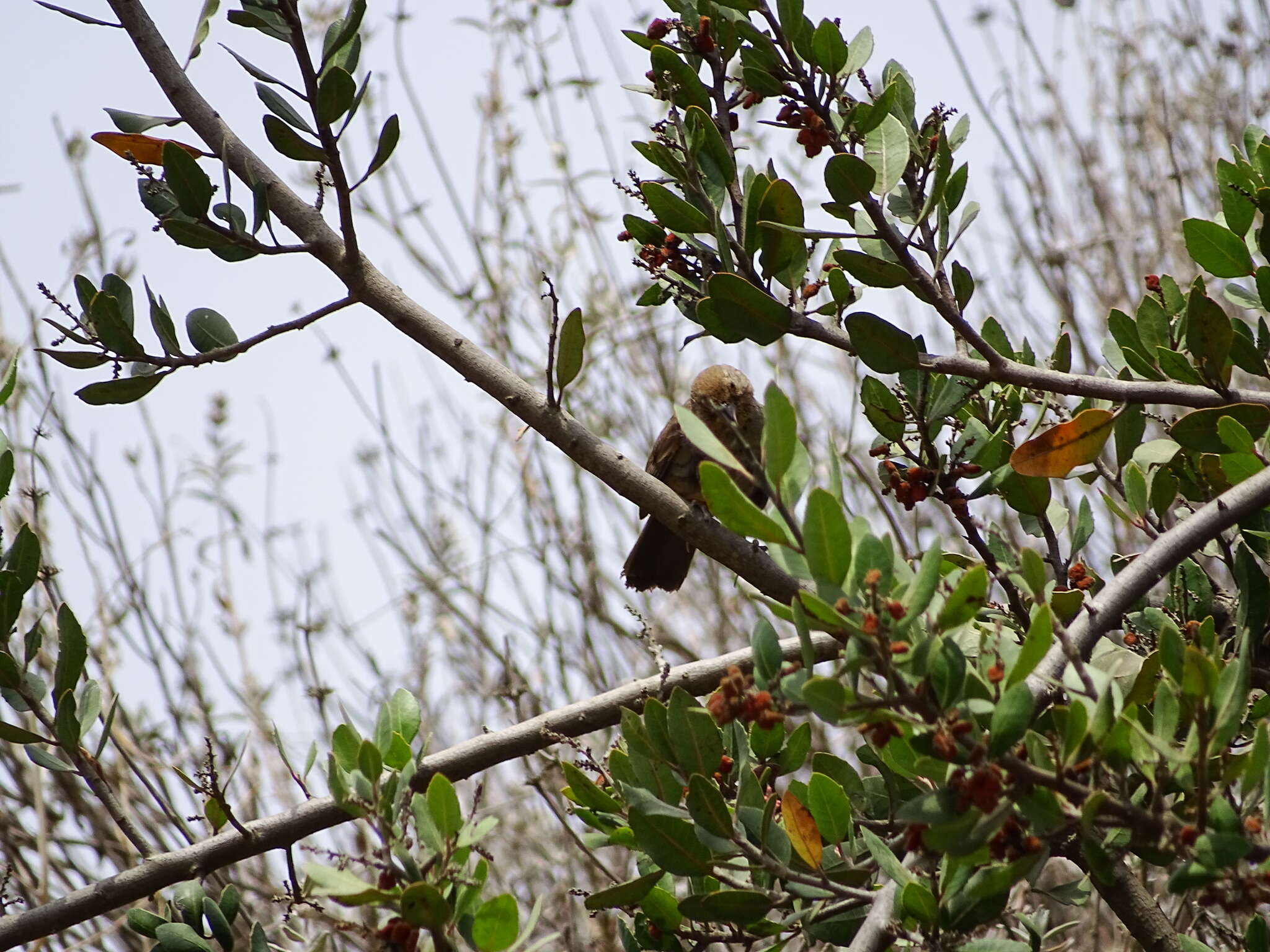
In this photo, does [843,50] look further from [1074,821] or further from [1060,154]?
[1060,154]

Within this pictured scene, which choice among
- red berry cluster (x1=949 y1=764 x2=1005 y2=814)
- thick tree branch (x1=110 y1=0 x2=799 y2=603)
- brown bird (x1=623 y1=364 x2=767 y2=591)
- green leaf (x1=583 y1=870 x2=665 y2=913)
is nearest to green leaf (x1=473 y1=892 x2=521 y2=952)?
green leaf (x1=583 y1=870 x2=665 y2=913)

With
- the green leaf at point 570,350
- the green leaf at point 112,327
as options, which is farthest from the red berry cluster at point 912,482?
the green leaf at point 112,327

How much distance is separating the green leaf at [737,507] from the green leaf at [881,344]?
0.72m

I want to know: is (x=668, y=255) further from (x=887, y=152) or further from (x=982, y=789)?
(x=982, y=789)

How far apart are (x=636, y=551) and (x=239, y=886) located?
1.86 meters

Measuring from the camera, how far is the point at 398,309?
84.8 inches

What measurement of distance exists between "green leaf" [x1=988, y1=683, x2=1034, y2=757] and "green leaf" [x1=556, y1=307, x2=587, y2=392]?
1.08m

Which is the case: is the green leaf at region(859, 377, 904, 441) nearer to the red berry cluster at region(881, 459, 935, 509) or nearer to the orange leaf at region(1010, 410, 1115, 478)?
the red berry cluster at region(881, 459, 935, 509)

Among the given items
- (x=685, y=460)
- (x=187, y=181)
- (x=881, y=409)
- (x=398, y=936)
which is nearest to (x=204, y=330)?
(x=187, y=181)

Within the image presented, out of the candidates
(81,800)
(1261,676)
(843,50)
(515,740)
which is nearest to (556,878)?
(81,800)

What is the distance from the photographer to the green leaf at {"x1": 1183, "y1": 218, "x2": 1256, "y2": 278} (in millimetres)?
2025

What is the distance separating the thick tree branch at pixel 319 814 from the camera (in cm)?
200

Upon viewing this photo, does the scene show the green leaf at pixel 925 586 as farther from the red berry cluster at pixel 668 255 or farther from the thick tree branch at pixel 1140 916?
the red berry cluster at pixel 668 255

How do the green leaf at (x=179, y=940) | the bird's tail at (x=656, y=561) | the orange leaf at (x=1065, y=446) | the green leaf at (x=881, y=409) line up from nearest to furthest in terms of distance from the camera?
the green leaf at (x=179, y=940) < the orange leaf at (x=1065, y=446) < the green leaf at (x=881, y=409) < the bird's tail at (x=656, y=561)
